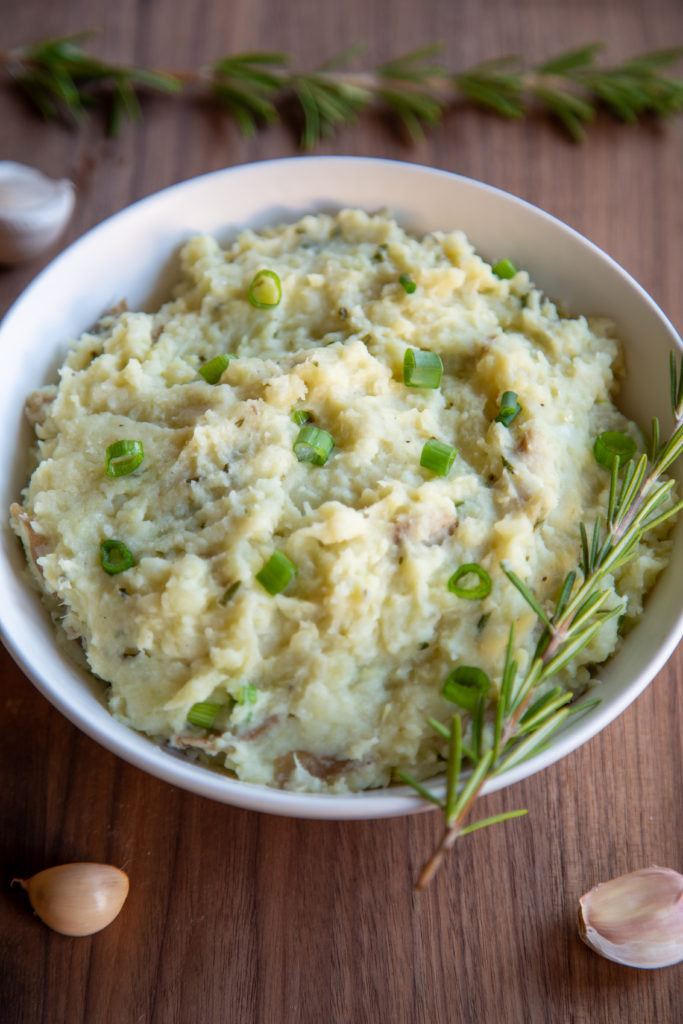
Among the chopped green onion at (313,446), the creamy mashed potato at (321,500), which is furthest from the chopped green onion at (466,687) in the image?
the chopped green onion at (313,446)

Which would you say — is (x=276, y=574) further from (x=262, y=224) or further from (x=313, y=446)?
(x=262, y=224)

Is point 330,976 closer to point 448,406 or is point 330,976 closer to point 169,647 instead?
point 169,647

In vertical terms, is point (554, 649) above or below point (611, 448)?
below

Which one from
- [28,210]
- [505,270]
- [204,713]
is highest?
[505,270]

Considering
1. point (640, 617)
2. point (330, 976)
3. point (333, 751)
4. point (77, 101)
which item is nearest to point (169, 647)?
point (333, 751)

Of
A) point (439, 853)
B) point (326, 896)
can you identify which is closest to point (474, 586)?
point (439, 853)

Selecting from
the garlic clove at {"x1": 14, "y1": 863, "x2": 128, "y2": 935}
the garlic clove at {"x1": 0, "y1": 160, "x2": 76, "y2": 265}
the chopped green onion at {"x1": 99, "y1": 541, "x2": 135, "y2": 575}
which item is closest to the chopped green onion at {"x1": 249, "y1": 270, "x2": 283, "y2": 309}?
the chopped green onion at {"x1": 99, "y1": 541, "x2": 135, "y2": 575}
